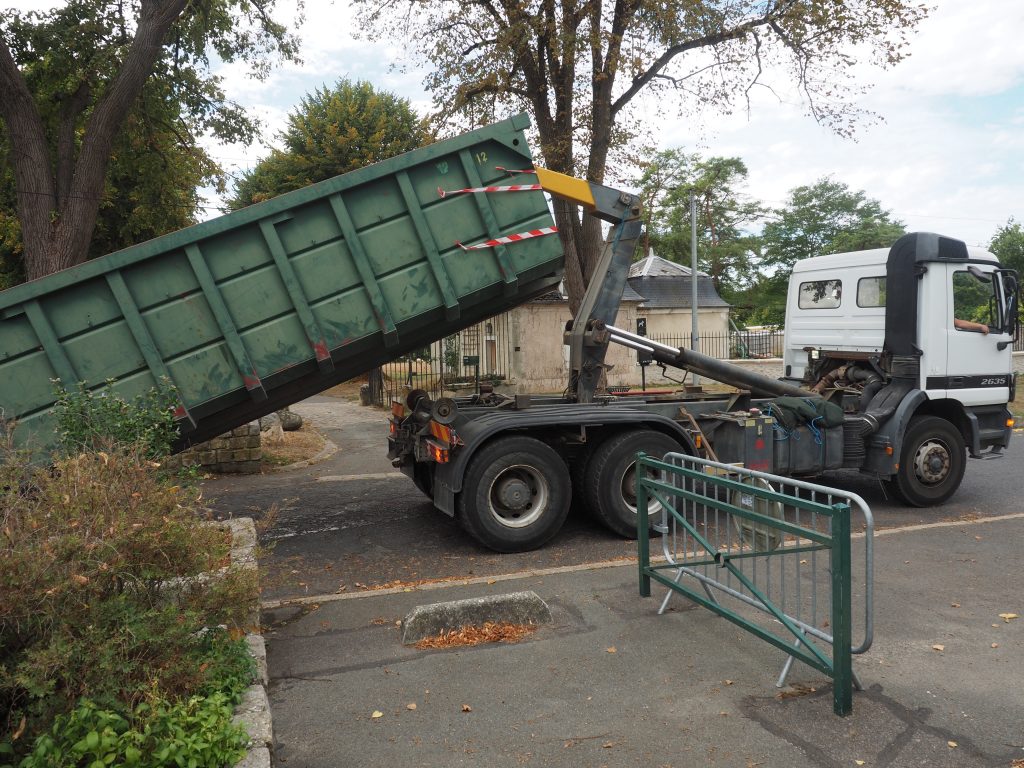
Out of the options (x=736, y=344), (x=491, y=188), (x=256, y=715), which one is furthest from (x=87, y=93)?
(x=736, y=344)

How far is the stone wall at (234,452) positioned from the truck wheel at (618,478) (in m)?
6.25

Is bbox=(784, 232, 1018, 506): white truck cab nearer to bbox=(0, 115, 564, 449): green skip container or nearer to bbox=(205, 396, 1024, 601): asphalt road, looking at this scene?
bbox=(205, 396, 1024, 601): asphalt road

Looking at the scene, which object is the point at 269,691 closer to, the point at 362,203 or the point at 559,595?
the point at 559,595

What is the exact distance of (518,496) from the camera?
7066 mm

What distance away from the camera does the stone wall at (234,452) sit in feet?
37.8

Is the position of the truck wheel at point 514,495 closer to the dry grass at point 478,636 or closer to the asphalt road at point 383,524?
the asphalt road at point 383,524

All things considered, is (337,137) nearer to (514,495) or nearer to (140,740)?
(514,495)

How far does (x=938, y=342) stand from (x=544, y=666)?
6245 mm

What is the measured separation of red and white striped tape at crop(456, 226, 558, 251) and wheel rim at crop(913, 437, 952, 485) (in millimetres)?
4969

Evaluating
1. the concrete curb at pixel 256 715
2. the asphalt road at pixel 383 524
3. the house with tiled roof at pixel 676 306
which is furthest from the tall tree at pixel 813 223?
the concrete curb at pixel 256 715

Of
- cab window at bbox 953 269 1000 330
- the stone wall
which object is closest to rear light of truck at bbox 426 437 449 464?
the stone wall

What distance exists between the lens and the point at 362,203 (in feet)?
21.0

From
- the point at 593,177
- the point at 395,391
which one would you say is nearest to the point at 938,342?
the point at 593,177

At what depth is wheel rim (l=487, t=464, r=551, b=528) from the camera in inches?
277
